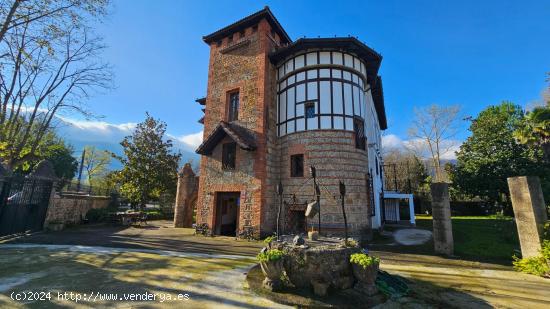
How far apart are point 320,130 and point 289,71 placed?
4.30m

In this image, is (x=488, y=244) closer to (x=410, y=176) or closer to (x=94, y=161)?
(x=410, y=176)

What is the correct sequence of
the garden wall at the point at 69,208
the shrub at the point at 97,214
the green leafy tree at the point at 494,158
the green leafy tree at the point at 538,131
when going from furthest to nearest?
the green leafy tree at the point at 494,158 → the shrub at the point at 97,214 → the green leafy tree at the point at 538,131 → the garden wall at the point at 69,208

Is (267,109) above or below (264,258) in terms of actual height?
above

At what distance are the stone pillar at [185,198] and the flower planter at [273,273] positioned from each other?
51.6ft

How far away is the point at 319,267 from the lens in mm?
5234

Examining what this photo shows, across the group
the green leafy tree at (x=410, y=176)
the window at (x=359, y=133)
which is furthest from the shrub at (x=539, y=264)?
the green leafy tree at (x=410, y=176)

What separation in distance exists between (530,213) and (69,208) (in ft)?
78.8

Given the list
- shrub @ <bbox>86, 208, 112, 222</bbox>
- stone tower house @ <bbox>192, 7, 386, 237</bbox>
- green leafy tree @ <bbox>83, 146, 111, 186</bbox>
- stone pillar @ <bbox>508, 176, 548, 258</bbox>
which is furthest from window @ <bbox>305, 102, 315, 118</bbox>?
green leafy tree @ <bbox>83, 146, 111, 186</bbox>

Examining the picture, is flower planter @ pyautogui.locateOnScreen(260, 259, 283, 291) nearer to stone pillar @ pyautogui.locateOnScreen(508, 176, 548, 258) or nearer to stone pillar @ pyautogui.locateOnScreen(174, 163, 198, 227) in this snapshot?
stone pillar @ pyautogui.locateOnScreen(508, 176, 548, 258)

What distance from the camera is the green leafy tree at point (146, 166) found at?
24.2 meters

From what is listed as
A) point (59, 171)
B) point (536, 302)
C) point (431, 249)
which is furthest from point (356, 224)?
point (59, 171)

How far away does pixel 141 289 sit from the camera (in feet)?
16.7

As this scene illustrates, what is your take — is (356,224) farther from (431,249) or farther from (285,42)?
(285,42)

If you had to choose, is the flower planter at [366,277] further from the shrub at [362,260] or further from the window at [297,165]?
the window at [297,165]
